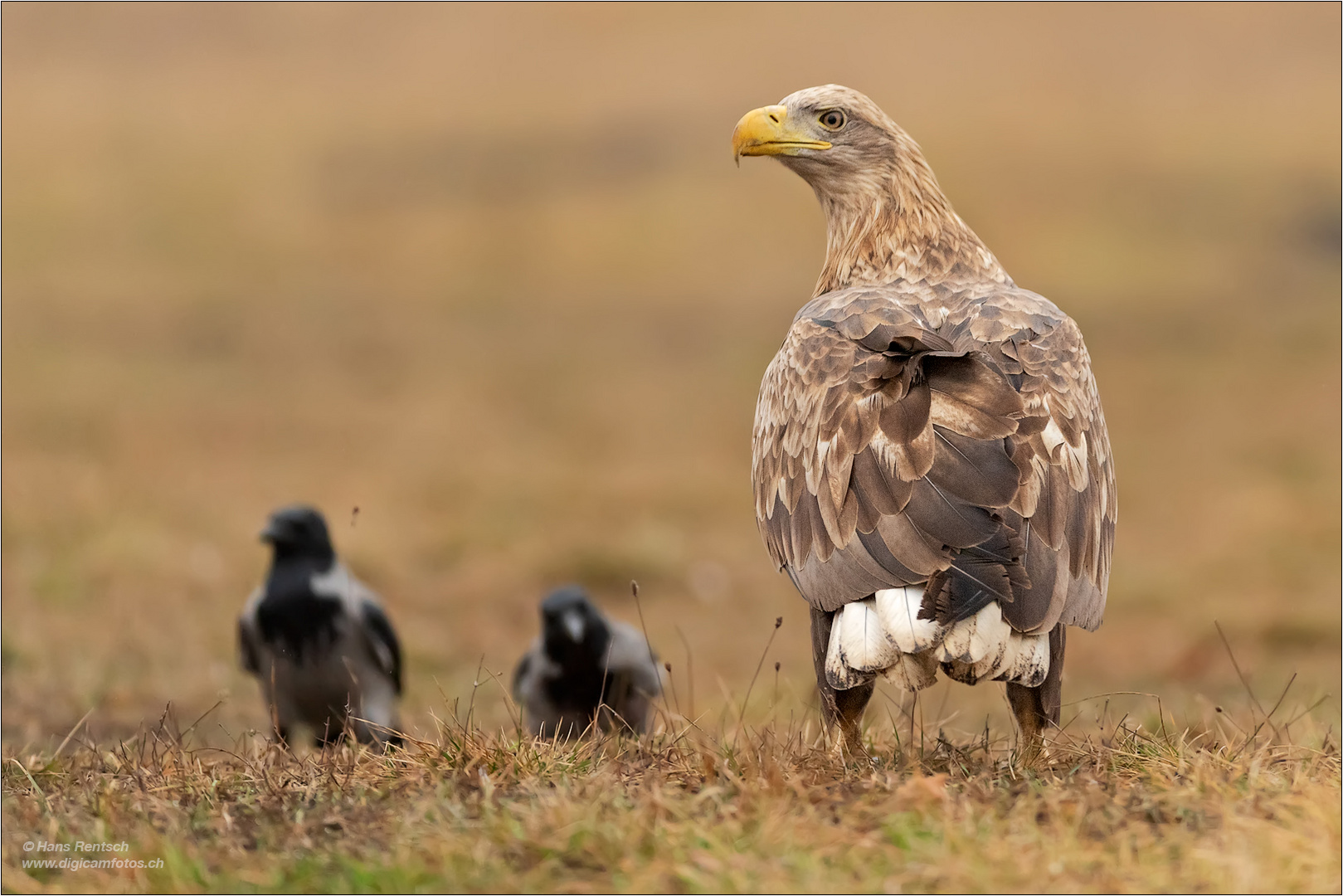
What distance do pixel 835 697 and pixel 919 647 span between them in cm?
73

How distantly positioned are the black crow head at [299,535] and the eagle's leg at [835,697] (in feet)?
12.9

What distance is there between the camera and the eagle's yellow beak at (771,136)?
744cm

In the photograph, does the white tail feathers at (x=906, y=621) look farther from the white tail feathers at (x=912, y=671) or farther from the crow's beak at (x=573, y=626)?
the crow's beak at (x=573, y=626)

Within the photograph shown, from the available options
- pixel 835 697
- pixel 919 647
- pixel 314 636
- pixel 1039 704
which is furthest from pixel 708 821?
pixel 314 636

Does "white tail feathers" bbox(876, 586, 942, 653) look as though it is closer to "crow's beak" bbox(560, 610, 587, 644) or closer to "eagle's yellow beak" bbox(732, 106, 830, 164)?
"eagle's yellow beak" bbox(732, 106, 830, 164)

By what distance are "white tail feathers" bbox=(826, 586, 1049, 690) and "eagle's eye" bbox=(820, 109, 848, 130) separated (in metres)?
3.01

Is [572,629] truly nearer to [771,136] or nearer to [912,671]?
[771,136]

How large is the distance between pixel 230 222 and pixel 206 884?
32.5 metres

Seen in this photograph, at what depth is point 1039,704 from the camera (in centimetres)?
567

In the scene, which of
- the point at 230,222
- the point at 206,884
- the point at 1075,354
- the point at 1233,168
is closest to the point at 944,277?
the point at 1075,354

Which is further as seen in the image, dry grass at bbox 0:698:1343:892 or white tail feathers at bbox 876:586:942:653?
white tail feathers at bbox 876:586:942:653

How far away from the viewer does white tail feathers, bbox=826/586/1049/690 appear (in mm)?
5145

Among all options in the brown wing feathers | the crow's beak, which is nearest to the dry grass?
the brown wing feathers

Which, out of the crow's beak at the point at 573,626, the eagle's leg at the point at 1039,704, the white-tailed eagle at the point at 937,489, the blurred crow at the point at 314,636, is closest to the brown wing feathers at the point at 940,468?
the white-tailed eagle at the point at 937,489
